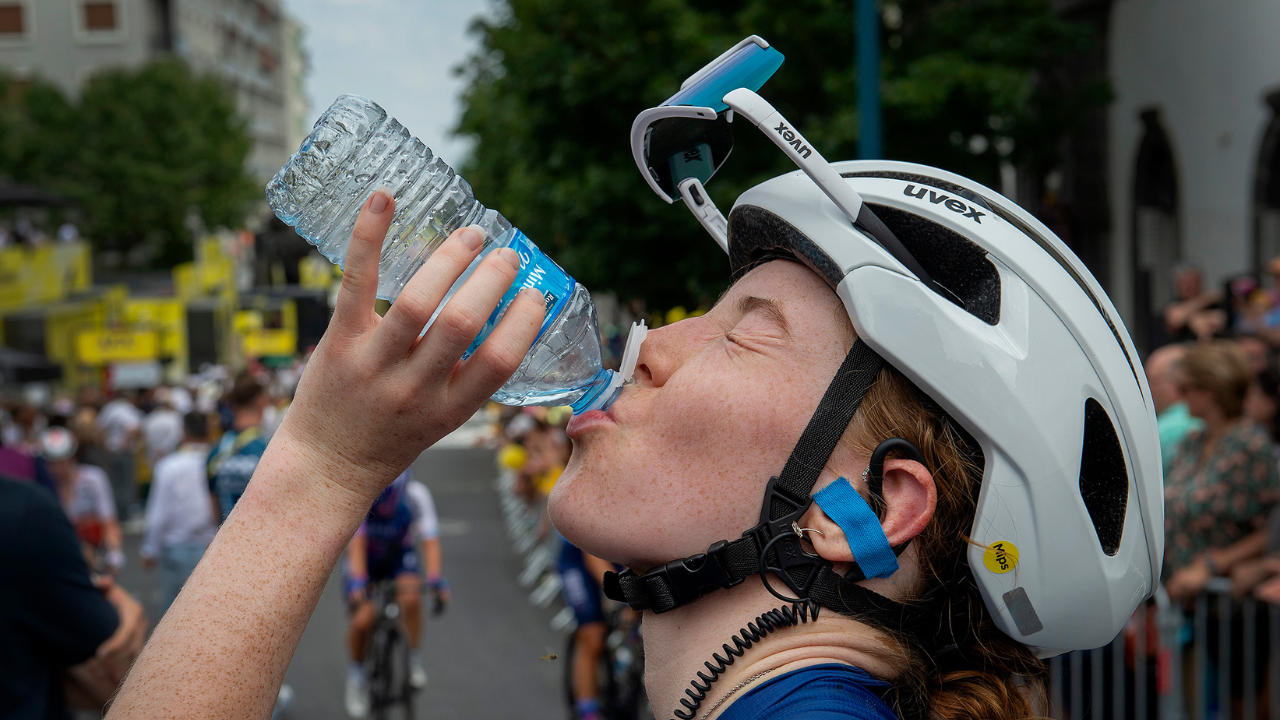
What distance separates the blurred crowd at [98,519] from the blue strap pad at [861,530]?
85cm

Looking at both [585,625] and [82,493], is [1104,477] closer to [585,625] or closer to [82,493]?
[585,625]

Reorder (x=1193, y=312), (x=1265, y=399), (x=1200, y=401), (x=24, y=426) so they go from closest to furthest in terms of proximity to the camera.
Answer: (x=1200, y=401) < (x=1265, y=399) < (x=1193, y=312) < (x=24, y=426)

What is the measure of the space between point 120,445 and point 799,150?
20.5 m

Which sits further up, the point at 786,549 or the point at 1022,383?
the point at 1022,383

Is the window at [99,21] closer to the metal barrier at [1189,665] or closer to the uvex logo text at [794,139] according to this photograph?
the metal barrier at [1189,665]

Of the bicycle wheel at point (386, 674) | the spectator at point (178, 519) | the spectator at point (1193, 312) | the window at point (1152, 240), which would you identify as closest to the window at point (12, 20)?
the spectator at point (178, 519)

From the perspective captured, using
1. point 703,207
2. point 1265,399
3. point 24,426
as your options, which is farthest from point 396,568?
point 24,426

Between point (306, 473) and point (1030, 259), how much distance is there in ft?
3.65

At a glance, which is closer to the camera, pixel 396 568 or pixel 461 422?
pixel 461 422

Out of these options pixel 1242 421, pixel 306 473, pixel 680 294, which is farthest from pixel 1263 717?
pixel 680 294

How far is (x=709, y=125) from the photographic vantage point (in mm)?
1973

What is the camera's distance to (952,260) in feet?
5.61

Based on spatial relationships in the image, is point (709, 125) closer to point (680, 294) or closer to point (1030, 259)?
point (1030, 259)

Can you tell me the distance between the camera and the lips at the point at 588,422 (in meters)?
1.76
